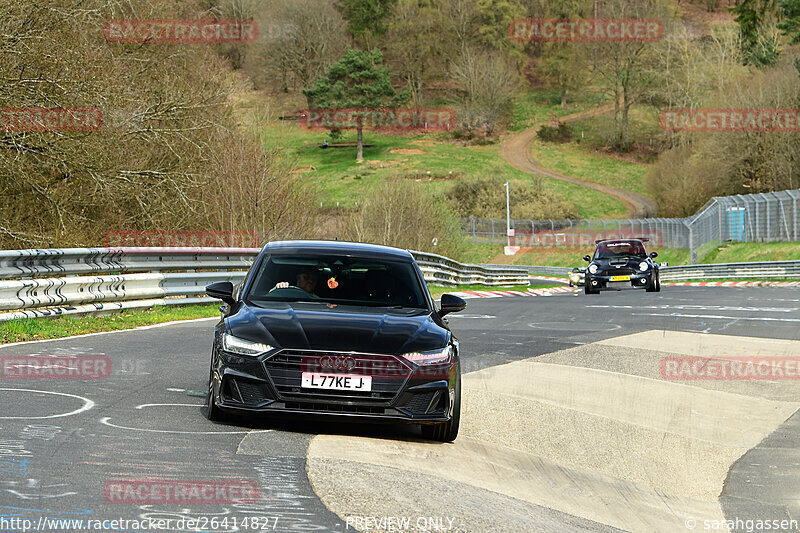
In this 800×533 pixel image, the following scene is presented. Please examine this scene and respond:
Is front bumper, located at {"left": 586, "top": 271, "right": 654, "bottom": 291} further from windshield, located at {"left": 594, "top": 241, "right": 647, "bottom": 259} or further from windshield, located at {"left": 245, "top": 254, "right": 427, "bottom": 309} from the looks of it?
windshield, located at {"left": 245, "top": 254, "right": 427, "bottom": 309}

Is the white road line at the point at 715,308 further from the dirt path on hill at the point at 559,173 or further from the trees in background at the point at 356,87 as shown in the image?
the trees in background at the point at 356,87

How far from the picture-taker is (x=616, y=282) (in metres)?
31.3

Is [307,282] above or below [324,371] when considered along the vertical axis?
above

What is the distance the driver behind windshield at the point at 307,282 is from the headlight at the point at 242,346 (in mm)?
1212

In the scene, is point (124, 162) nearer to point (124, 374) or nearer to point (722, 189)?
point (124, 374)

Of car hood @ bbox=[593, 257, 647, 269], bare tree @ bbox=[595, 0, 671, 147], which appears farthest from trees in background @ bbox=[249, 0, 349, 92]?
car hood @ bbox=[593, 257, 647, 269]

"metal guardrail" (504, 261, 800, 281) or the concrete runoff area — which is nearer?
the concrete runoff area

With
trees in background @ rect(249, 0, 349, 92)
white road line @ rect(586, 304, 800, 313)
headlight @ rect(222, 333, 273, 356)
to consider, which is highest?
trees in background @ rect(249, 0, 349, 92)

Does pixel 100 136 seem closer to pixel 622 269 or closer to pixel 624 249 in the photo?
pixel 622 269

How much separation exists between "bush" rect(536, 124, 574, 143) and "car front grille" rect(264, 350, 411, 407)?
12142 cm

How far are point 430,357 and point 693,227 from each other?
56.0 meters

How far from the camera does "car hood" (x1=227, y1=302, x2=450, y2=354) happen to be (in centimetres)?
705

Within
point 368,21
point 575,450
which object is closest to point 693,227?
point 575,450

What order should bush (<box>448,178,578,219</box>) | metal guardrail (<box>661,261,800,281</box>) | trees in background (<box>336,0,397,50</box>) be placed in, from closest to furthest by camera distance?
metal guardrail (<box>661,261,800,281</box>), bush (<box>448,178,578,219</box>), trees in background (<box>336,0,397,50</box>)
